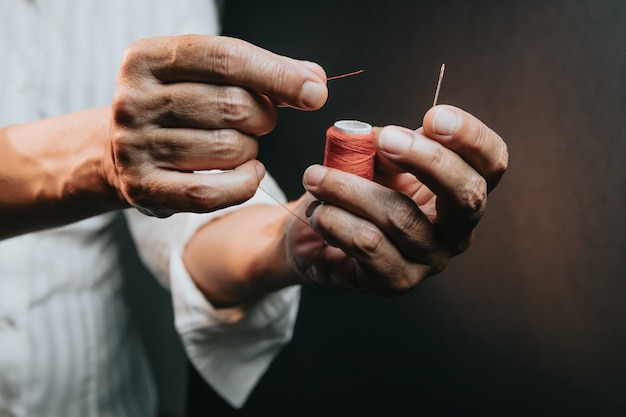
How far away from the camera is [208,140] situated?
70cm

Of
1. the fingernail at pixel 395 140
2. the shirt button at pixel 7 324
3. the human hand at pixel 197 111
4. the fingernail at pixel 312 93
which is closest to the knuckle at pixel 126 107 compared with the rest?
A: the human hand at pixel 197 111

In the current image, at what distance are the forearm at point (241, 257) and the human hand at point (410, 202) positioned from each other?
17 centimetres

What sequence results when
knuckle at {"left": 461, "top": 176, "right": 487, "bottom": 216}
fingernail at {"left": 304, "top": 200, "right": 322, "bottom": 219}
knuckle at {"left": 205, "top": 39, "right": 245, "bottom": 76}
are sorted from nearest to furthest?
knuckle at {"left": 205, "top": 39, "right": 245, "bottom": 76}
knuckle at {"left": 461, "top": 176, "right": 487, "bottom": 216}
fingernail at {"left": 304, "top": 200, "right": 322, "bottom": 219}

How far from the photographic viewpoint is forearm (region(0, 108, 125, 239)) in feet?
2.73

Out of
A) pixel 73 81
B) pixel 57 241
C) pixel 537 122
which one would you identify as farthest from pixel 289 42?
pixel 57 241

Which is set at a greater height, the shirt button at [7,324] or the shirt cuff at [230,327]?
the shirt button at [7,324]

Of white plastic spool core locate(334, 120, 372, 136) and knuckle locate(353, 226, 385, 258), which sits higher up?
white plastic spool core locate(334, 120, 372, 136)

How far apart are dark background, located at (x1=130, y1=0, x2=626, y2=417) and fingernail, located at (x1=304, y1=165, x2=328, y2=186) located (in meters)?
0.59

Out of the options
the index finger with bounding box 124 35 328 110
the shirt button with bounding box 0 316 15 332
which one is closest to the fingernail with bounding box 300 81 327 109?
the index finger with bounding box 124 35 328 110

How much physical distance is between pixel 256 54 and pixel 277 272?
51 cm

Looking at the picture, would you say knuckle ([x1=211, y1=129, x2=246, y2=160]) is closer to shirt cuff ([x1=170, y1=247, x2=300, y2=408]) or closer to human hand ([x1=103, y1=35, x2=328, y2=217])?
human hand ([x1=103, y1=35, x2=328, y2=217])

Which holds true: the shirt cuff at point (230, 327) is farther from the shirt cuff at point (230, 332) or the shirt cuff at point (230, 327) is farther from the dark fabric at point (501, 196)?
the dark fabric at point (501, 196)

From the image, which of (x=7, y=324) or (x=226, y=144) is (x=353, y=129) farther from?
(x=7, y=324)

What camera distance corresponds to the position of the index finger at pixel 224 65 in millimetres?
654
